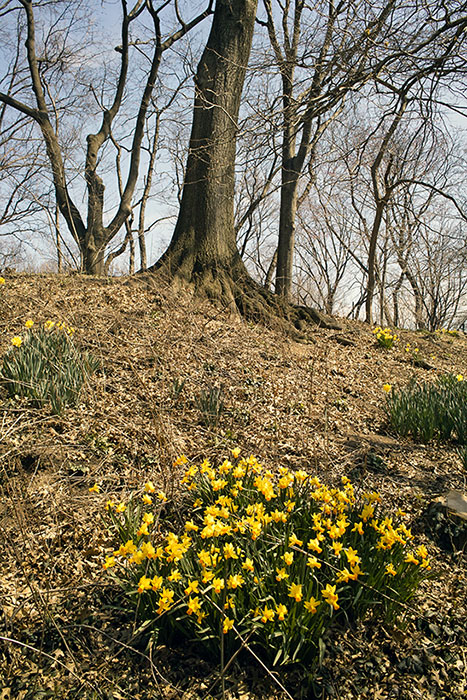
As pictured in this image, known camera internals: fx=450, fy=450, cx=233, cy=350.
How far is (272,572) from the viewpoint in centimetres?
223

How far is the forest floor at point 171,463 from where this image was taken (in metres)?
2.13

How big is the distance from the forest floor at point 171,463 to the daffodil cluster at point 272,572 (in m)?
0.18

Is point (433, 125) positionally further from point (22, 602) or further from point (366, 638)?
point (22, 602)

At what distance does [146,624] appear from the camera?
206 cm

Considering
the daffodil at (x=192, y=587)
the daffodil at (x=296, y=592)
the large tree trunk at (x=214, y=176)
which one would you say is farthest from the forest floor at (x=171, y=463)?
the large tree trunk at (x=214, y=176)

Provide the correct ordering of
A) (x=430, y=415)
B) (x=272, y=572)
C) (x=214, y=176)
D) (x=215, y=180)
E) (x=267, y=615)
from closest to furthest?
(x=267, y=615)
(x=272, y=572)
(x=430, y=415)
(x=214, y=176)
(x=215, y=180)

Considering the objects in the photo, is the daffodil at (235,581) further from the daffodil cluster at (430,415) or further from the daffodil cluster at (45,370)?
the daffodil cluster at (430,415)

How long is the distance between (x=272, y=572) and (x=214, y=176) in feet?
19.5

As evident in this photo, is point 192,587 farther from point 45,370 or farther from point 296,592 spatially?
point 45,370

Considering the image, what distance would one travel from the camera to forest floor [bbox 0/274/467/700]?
2129mm

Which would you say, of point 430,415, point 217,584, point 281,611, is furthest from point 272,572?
point 430,415

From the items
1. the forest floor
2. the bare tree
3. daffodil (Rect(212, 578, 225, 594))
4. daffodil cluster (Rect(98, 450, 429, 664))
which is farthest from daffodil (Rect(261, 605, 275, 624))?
the bare tree

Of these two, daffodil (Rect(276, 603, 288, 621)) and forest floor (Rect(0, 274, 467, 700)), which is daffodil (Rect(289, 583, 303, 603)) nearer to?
daffodil (Rect(276, 603, 288, 621))

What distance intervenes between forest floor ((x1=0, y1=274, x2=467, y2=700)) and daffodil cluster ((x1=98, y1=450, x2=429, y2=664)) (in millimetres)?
176
